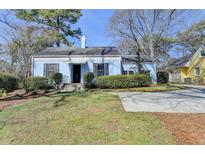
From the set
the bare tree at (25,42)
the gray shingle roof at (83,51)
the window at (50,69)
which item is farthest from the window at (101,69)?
the bare tree at (25,42)

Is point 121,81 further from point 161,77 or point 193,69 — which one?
point 193,69

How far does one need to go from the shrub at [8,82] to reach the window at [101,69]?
7710 mm

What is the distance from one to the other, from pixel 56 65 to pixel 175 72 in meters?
21.1

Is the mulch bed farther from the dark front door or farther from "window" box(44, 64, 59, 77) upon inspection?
"window" box(44, 64, 59, 77)

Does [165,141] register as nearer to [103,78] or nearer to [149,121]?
[149,121]

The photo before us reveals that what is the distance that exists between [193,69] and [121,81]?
16.6 metres

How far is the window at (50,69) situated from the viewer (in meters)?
18.7

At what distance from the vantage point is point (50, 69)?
18828mm

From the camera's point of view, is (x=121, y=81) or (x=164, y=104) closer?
(x=164, y=104)

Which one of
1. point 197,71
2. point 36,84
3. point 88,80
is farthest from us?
point 197,71

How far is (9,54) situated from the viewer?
88.3ft

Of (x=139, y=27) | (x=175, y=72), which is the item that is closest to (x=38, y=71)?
(x=139, y=27)

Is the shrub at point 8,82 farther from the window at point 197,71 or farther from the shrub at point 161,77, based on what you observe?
Answer: the window at point 197,71

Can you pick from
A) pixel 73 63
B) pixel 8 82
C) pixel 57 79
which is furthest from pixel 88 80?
pixel 8 82
